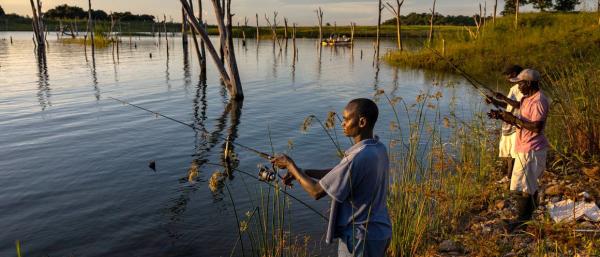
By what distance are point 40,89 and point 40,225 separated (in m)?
17.1

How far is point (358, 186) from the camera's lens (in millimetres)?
3277

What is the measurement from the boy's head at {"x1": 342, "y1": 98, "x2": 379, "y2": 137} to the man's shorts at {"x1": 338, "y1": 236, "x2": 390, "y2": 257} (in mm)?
796

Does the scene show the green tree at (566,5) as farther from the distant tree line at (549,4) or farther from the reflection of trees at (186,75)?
the reflection of trees at (186,75)

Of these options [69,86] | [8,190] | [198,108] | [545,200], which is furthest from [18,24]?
[545,200]

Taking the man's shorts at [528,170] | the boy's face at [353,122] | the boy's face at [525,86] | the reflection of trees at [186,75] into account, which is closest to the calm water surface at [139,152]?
the reflection of trees at [186,75]

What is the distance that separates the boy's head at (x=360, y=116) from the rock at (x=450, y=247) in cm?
307

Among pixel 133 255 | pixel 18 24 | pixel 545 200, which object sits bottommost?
pixel 133 255

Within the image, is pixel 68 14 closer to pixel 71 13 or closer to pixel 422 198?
pixel 71 13

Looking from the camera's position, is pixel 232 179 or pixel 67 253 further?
pixel 232 179

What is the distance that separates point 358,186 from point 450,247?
3.06 metres

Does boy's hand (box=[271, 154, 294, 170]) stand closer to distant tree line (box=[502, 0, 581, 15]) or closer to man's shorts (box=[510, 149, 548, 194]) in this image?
man's shorts (box=[510, 149, 548, 194])

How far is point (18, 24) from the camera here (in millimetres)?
99250

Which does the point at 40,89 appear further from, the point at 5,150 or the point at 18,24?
the point at 18,24

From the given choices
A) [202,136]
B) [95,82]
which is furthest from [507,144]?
[95,82]
